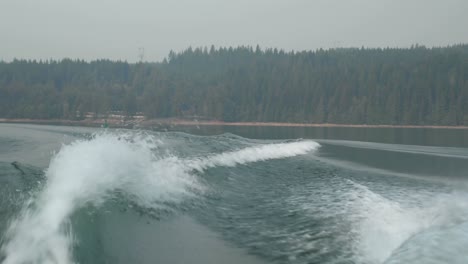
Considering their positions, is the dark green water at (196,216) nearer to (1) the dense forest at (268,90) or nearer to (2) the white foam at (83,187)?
(2) the white foam at (83,187)

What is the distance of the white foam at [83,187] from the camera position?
5.07m

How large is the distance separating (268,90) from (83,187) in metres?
117

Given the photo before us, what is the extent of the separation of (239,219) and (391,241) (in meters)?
2.92

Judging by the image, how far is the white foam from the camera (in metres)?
5.07

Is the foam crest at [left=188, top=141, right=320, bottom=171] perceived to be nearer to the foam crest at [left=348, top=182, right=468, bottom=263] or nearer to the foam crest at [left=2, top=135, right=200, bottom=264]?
the foam crest at [left=2, top=135, right=200, bottom=264]

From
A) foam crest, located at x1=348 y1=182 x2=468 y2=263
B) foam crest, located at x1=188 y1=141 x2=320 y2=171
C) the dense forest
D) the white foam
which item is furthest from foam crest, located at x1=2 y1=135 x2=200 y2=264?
the dense forest

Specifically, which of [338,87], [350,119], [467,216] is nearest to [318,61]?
[338,87]

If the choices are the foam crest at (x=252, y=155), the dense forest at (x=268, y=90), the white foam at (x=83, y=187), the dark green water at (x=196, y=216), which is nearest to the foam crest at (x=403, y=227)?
the dark green water at (x=196, y=216)

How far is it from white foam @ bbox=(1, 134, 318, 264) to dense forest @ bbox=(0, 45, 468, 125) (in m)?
65.1

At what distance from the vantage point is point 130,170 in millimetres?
8664

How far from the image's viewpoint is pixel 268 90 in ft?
401

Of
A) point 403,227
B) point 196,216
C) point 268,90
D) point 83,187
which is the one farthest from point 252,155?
point 268,90

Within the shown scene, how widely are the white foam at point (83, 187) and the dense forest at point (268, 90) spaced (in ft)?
214

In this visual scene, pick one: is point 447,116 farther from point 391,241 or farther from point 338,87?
point 391,241
